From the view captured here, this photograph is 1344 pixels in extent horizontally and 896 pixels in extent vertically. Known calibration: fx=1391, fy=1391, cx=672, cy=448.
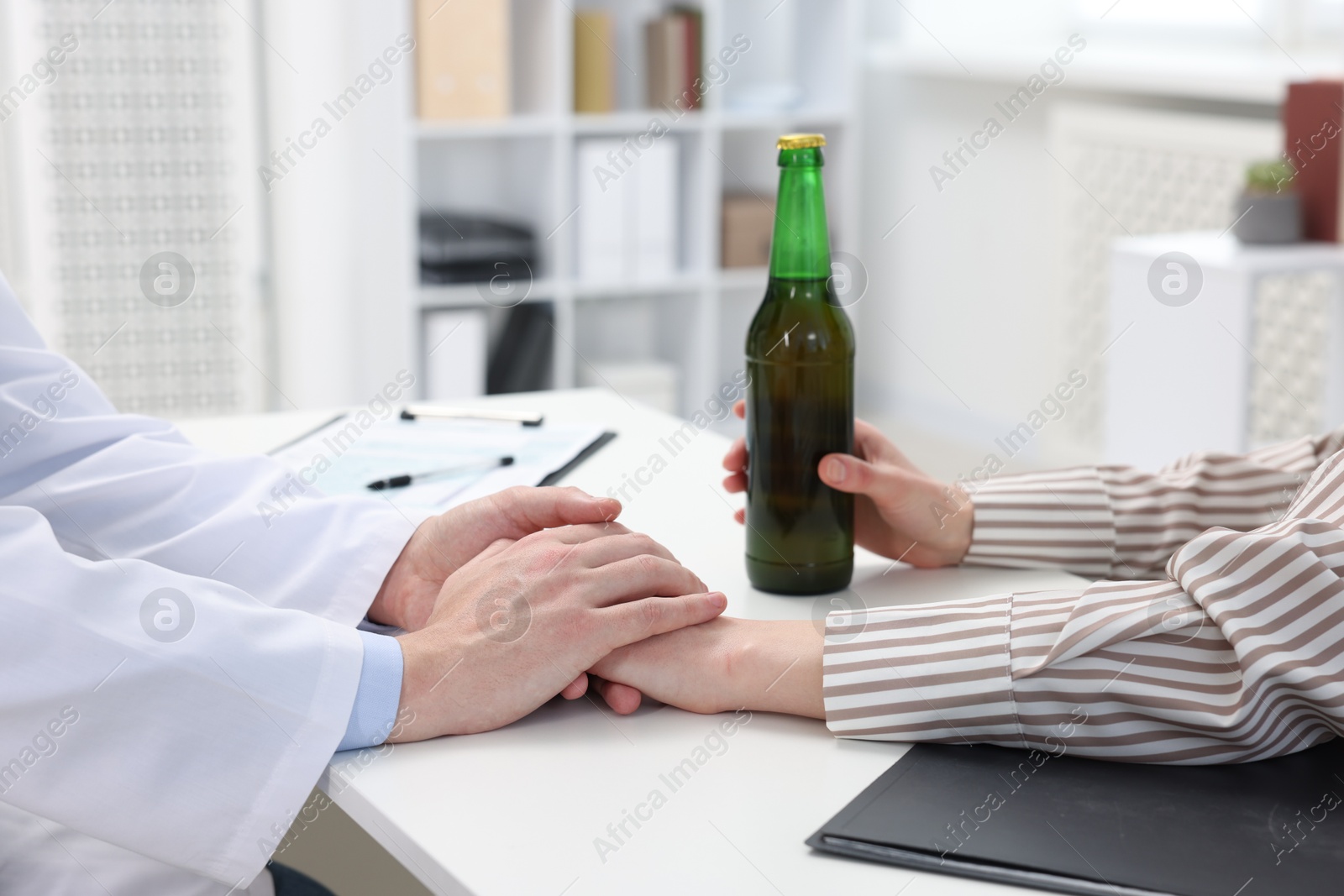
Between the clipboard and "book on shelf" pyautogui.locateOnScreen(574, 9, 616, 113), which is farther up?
"book on shelf" pyautogui.locateOnScreen(574, 9, 616, 113)

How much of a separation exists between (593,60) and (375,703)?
303 cm

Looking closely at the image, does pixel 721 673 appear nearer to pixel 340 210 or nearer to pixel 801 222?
pixel 801 222

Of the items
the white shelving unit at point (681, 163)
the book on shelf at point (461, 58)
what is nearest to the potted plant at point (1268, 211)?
the white shelving unit at point (681, 163)

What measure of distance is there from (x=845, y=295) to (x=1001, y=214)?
1.93 ft

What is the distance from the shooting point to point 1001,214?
3.73 m

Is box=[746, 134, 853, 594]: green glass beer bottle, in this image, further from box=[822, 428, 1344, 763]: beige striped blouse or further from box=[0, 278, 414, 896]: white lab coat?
box=[0, 278, 414, 896]: white lab coat

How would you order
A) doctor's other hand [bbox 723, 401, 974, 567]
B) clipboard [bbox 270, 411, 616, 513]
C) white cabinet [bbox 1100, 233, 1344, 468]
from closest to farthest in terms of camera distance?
doctor's other hand [bbox 723, 401, 974, 567] < clipboard [bbox 270, 411, 616, 513] < white cabinet [bbox 1100, 233, 1344, 468]

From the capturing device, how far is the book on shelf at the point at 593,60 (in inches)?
141

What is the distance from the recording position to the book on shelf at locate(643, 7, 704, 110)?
3.62 metres

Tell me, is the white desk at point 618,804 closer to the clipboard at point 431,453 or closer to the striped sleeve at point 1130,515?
the striped sleeve at point 1130,515

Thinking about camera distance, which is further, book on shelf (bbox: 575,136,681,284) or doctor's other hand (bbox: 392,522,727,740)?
book on shelf (bbox: 575,136,681,284)

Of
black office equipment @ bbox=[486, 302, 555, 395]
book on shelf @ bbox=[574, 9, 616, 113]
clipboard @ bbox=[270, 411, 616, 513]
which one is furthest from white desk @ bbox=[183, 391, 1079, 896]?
book on shelf @ bbox=[574, 9, 616, 113]

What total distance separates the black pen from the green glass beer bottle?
0.36 meters

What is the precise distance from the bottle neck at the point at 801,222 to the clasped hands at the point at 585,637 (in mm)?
Result: 133
